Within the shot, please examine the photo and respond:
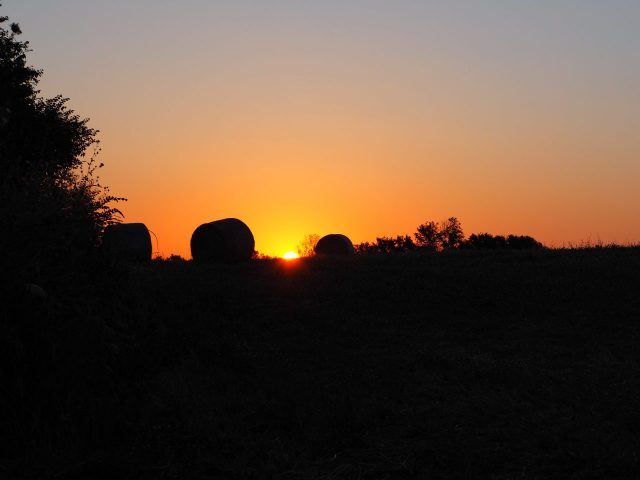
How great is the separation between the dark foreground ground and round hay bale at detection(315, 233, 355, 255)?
1560 centimetres

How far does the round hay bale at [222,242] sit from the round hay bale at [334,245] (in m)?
7.07

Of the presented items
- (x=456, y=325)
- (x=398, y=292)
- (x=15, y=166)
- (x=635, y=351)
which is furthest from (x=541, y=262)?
(x=15, y=166)

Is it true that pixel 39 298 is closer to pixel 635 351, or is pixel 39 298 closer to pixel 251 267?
pixel 635 351

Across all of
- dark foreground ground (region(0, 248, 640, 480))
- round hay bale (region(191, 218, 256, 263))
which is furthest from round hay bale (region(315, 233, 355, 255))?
dark foreground ground (region(0, 248, 640, 480))

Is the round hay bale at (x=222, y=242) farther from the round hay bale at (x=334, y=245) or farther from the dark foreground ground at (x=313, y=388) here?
the dark foreground ground at (x=313, y=388)

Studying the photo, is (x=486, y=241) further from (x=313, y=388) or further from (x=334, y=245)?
(x=313, y=388)

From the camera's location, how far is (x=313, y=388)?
1246 cm

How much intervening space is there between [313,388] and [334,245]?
2343 centimetres

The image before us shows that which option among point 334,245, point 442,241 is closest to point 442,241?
point 442,241

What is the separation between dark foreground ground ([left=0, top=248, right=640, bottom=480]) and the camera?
870cm

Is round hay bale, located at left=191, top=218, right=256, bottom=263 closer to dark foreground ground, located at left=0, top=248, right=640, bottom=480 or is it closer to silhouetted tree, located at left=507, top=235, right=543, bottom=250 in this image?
dark foreground ground, located at left=0, top=248, right=640, bottom=480

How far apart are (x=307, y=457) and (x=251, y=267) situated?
17043 millimetres

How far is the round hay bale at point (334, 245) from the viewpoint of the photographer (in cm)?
3559

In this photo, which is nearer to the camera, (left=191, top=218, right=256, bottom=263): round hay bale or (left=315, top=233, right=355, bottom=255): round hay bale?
(left=191, top=218, right=256, bottom=263): round hay bale
